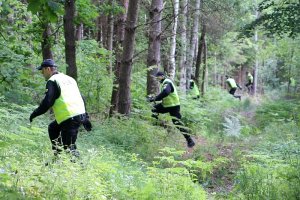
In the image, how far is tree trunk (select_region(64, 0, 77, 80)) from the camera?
8.88m

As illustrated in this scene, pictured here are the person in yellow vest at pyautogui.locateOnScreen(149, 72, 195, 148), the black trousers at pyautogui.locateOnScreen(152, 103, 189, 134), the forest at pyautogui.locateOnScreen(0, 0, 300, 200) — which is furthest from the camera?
the black trousers at pyautogui.locateOnScreen(152, 103, 189, 134)

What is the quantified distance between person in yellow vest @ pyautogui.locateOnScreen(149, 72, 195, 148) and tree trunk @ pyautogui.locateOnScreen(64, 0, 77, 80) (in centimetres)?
239

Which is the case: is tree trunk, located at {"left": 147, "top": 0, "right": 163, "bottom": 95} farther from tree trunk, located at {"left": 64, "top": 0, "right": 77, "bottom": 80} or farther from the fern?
tree trunk, located at {"left": 64, "top": 0, "right": 77, "bottom": 80}

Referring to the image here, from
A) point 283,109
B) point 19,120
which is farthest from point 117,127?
point 283,109

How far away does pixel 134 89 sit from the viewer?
14930 mm

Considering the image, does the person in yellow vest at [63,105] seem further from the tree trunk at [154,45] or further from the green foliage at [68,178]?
the tree trunk at [154,45]

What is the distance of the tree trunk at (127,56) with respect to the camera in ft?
34.4

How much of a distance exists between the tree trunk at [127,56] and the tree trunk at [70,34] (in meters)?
1.61

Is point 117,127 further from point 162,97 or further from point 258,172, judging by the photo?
point 258,172

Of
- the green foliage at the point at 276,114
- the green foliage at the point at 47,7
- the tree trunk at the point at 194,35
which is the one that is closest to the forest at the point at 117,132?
the green foliage at the point at 47,7

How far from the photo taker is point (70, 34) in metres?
9.09

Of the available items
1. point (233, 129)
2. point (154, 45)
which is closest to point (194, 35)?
point (233, 129)

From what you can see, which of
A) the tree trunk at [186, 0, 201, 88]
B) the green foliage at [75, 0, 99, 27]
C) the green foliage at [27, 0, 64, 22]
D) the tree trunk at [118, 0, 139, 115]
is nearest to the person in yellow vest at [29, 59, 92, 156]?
the green foliage at [27, 0, 64, 22]

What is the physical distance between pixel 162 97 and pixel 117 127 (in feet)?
4.95
